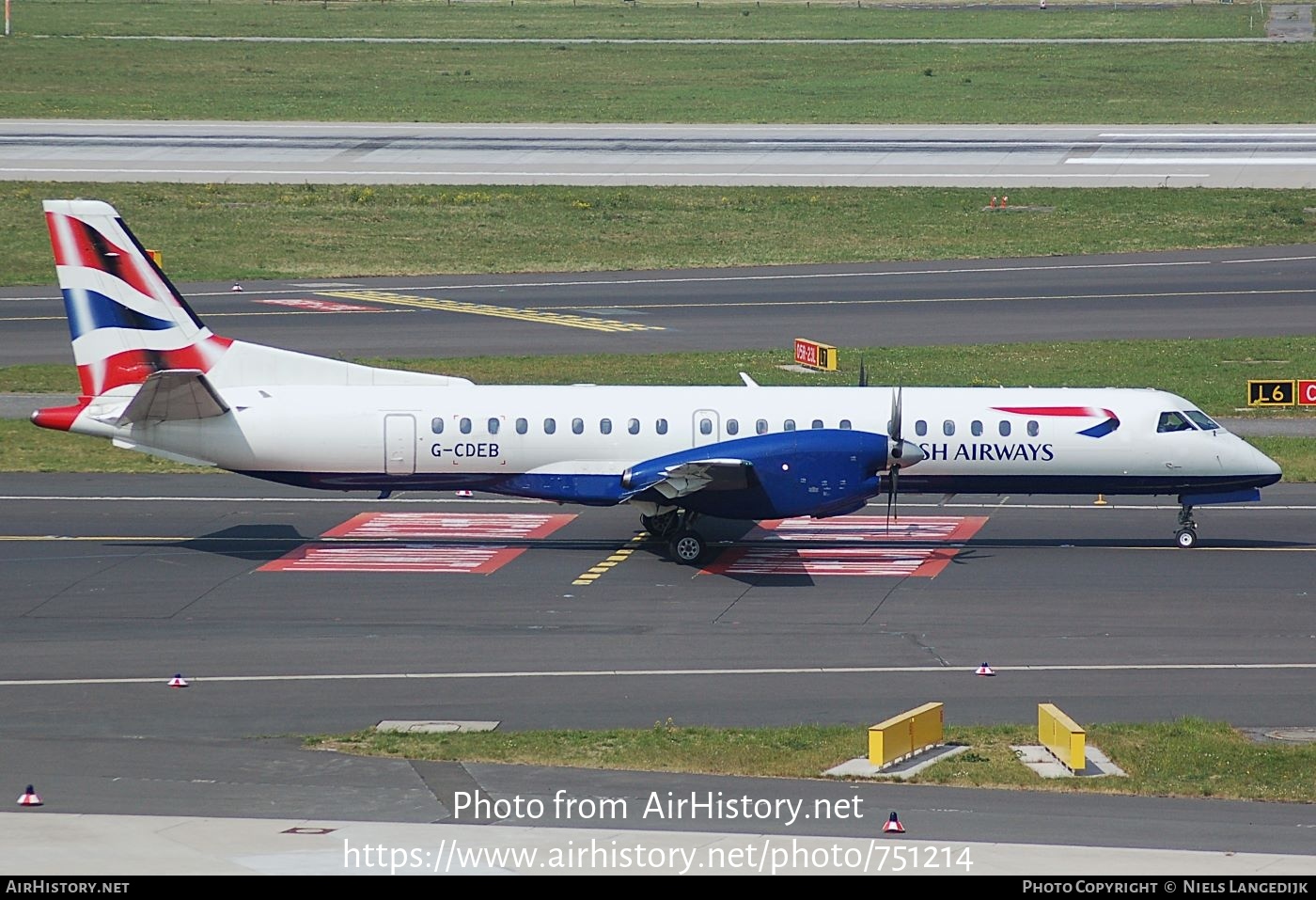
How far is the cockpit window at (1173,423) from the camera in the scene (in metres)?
34.7

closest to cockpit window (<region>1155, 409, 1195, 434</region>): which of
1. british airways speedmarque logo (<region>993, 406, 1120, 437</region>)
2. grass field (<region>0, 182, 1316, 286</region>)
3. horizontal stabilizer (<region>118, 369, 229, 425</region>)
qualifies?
british airways speedmarque logo (<region>993, 406, 1120, 437</region>)

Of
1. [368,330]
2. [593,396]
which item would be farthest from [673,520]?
[368,330]

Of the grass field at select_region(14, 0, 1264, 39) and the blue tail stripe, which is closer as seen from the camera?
the blue tail stripe

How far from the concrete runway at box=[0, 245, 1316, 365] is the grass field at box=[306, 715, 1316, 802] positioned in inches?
1077

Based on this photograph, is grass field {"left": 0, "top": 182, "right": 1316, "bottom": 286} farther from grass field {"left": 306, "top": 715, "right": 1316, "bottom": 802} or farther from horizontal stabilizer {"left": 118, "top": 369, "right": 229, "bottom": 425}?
grass field {"left": 306, "top": 715, "right": 1316, "bottom": 802}

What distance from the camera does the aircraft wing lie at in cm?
3206

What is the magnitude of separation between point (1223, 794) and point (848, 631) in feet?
28.2

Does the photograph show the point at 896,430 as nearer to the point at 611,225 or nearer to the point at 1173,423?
the point at 1173,423

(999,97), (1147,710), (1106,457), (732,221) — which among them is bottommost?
(1147,710)

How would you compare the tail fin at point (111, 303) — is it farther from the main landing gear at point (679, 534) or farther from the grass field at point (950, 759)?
the grass field at point (950, 759)

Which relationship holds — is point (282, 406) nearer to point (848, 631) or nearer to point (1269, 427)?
point (848, 631)

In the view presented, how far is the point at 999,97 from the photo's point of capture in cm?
9956

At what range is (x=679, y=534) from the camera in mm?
33750

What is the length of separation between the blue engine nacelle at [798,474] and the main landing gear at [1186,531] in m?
6.71
